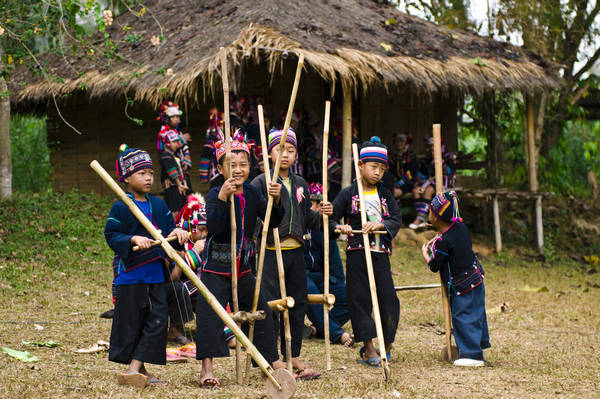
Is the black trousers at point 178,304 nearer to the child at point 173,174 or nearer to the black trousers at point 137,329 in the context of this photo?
the black trousers at point 137,329

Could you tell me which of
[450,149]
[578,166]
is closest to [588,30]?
[450,149]

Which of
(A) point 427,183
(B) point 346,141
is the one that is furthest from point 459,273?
(A) point 427,183

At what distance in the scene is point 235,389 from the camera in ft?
14.4

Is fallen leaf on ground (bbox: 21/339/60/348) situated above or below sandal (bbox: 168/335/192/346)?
above

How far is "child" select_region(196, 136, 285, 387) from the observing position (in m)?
4.47

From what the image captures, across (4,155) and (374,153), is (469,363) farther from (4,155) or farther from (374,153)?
(4,155)

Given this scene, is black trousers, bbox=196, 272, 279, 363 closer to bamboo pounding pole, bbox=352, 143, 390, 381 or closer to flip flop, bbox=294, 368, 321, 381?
flip flop, bbox=294, 368, 321, 381

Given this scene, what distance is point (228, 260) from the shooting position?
458cm

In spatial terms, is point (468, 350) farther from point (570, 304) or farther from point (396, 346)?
point (570, 304)

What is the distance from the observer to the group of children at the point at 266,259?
4.49 meters

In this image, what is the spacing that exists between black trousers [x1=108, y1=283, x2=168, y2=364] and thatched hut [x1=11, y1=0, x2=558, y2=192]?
4.66 m

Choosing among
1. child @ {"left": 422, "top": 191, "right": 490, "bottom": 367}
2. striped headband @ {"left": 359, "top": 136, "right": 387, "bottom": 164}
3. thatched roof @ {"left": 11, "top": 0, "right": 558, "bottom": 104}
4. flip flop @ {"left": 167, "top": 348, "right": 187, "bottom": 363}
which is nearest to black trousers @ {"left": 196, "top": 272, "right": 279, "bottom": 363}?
flip flop @ {"left": 167, "top": 348, "right": 187, "bottom": 363}

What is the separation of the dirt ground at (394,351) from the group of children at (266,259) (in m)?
0.21

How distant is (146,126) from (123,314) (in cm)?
939
